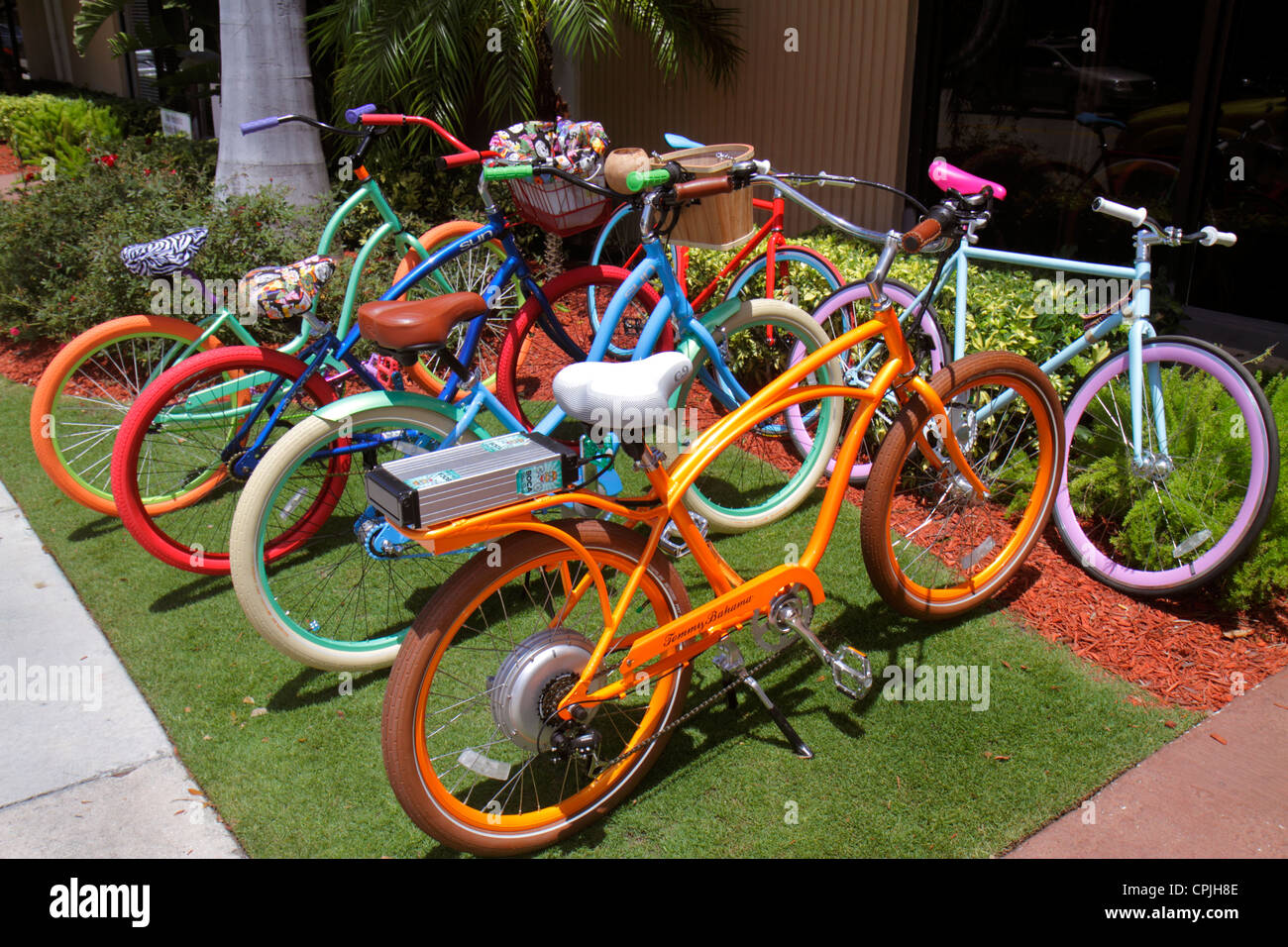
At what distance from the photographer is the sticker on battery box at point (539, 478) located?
2418mm

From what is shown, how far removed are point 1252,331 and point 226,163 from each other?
255 inches

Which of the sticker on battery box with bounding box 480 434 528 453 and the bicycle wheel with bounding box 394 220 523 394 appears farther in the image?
the bicycle wheel with bounding box 394 220 523 394

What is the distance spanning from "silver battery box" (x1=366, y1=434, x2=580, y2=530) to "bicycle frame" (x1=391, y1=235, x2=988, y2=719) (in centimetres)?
4

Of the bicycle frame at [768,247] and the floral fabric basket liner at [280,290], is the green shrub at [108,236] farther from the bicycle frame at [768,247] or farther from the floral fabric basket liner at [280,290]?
the bicycle frame at [768,247]

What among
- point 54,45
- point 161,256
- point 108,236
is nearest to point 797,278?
point 161,256

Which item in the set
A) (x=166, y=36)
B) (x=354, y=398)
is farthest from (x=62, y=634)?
(x=166, y=36)

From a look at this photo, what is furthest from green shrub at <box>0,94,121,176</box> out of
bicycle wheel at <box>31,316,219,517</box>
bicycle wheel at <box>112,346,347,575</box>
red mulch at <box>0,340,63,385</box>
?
bicycle wheel at <box>112,346,347,575</box>

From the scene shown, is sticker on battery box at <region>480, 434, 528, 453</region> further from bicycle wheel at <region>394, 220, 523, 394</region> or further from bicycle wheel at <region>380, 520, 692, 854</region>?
bicycle wheel at <region>394, 220, 523, 394</region>

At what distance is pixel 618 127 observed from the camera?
8.96m

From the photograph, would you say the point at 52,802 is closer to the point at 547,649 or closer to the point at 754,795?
the point at 547,649

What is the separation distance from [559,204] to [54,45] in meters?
21.4

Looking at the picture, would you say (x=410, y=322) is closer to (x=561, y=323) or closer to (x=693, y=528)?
(x=693, y=528)

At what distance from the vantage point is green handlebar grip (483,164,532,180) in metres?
3.58

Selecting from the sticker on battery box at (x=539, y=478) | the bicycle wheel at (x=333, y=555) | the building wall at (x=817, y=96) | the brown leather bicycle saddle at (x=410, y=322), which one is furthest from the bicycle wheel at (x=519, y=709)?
the building wall at (x=817, y=96)
